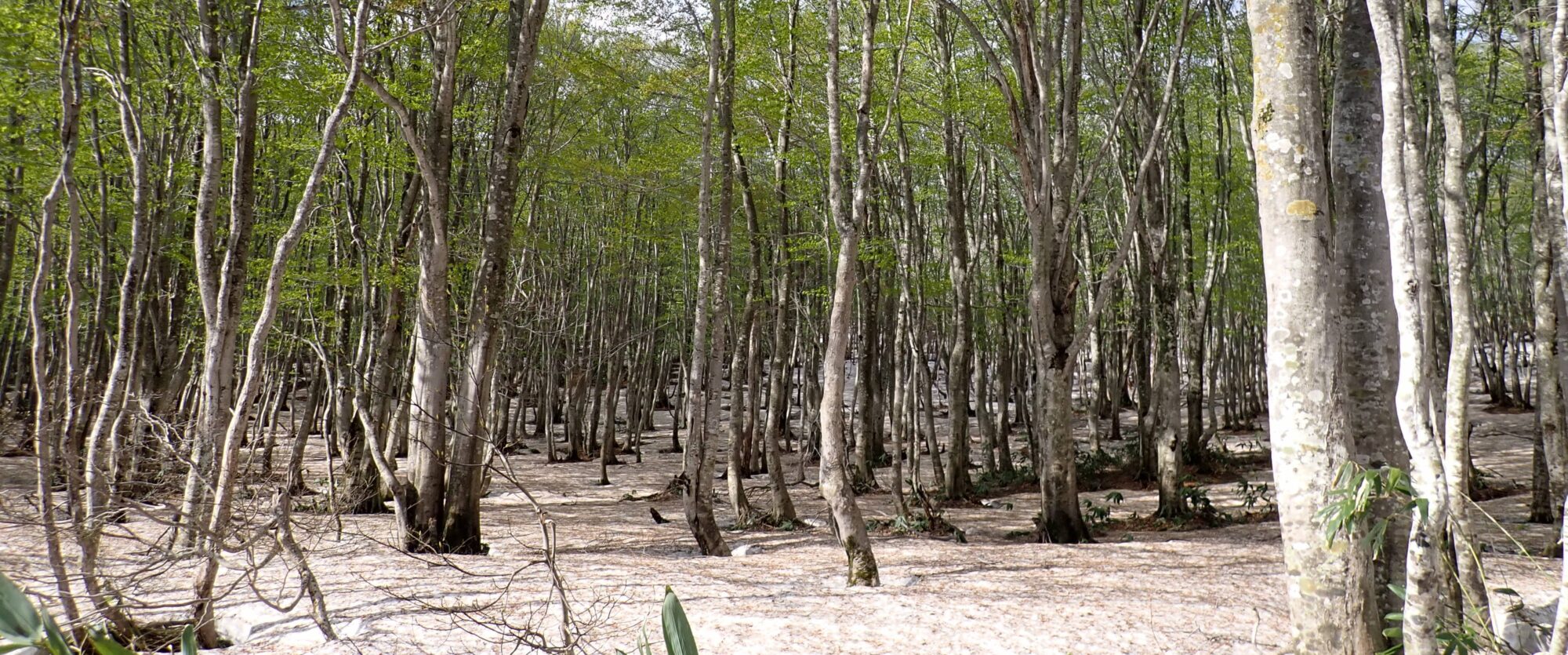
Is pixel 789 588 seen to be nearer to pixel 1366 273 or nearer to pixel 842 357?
pixel 842 357

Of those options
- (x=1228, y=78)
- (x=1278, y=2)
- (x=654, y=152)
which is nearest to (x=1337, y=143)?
(x=1278, y=2)

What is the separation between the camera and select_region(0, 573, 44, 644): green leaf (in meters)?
0.63

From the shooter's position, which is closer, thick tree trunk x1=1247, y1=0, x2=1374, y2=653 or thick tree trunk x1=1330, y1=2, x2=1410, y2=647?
thick tree trunk x1=1247, y1=0, x2=1374, y2=653

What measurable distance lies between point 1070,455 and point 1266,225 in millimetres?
5611

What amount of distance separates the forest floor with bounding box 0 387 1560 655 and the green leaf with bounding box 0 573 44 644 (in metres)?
3.48

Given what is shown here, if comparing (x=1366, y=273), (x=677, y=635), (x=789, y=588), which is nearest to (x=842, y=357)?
(x=789, y=588)

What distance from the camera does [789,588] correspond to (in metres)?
6.84

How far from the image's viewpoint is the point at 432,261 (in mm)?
7914

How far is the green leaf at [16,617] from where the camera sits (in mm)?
627

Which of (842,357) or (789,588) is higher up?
(842,357)

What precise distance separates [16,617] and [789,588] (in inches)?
255

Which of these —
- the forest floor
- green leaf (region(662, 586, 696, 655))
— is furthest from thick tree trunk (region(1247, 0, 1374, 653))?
green leaf (region(662, 586, 696, 655))

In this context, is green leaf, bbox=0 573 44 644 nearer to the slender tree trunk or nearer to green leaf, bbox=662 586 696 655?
green leaf, bbox=662 586 696 655

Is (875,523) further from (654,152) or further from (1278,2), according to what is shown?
(1278,2)
